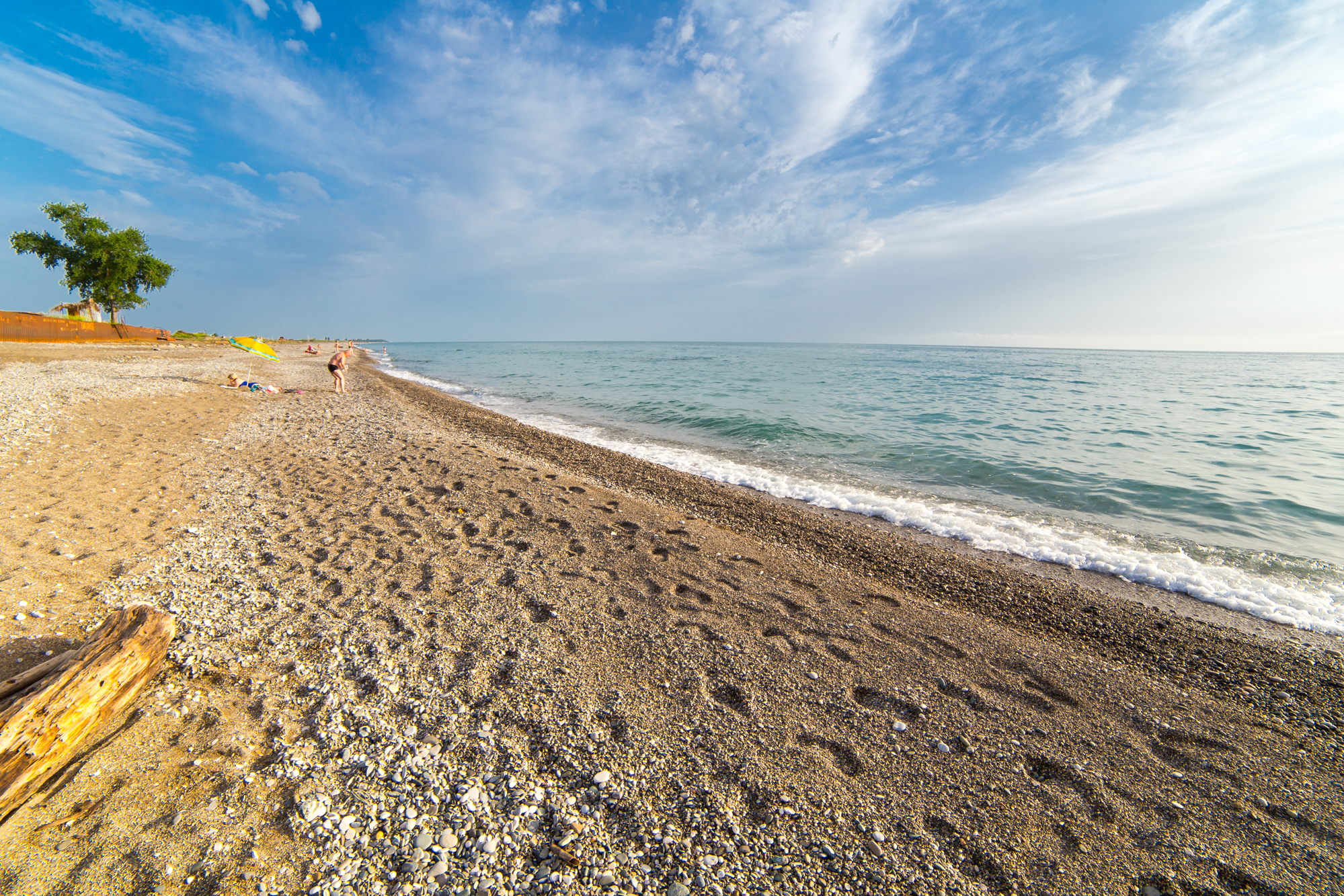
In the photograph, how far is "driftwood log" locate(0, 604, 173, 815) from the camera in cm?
243

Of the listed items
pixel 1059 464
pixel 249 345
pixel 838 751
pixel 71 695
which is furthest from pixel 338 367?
pixel 1059 464

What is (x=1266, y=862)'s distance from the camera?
2521mm

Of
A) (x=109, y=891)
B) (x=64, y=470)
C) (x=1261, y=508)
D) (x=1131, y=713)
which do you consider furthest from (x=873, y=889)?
(x=1261, y=508)

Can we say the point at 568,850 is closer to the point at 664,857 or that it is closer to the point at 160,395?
the point at 664,857

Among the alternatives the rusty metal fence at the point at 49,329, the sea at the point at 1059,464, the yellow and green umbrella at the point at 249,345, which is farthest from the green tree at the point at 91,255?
the sea at the point at 1059,464

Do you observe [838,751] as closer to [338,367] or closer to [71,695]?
[71,695]

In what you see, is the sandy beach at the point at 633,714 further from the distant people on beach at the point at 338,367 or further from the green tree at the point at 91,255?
the green tree at the point at 91,255

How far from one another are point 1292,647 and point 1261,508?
590cm

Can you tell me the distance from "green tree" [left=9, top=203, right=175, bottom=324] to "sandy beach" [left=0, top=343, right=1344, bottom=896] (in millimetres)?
52735

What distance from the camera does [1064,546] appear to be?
7199mm

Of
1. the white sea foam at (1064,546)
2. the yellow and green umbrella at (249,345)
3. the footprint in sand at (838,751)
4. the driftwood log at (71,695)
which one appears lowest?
the white sea foam at (1064,546)

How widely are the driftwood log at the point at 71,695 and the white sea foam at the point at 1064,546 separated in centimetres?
816

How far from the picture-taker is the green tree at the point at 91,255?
3938 centimetres

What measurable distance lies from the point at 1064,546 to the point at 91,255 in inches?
2547
